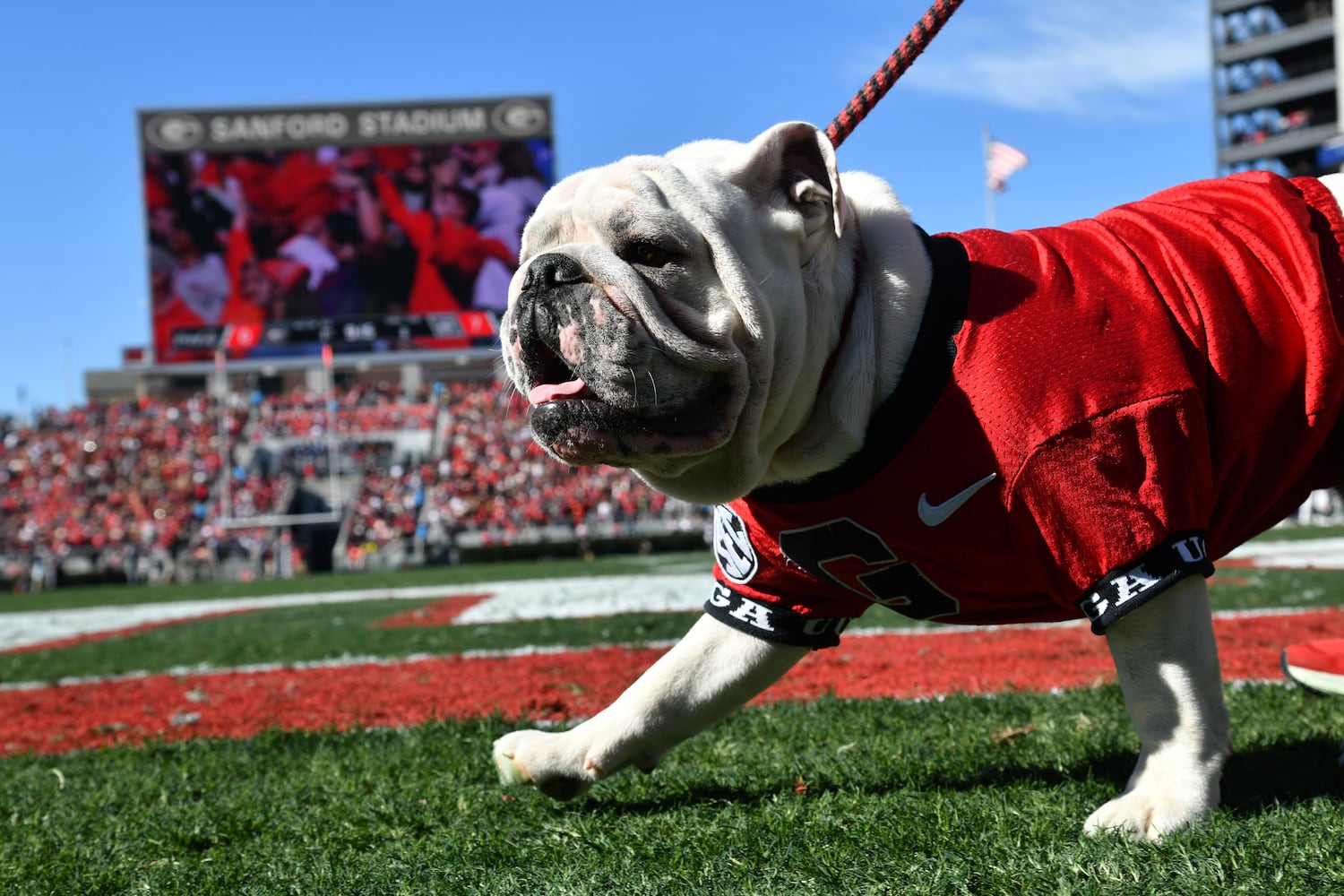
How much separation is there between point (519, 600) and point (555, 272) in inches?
437

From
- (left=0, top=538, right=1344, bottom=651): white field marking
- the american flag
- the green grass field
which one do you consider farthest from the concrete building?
the green grass field

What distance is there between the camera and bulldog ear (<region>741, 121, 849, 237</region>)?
2541 mm

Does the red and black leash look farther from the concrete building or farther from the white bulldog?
the concrete building

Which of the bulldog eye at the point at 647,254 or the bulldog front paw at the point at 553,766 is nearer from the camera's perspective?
the bulldog eye at the point at 647,254

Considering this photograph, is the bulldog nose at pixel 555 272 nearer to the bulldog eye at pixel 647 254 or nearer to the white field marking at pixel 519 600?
Answer: the bulldog eye at pixel 647 254

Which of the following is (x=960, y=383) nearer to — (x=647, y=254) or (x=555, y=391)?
(x=647, y=254)

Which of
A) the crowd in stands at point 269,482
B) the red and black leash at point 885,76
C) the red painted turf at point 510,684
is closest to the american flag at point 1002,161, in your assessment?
the crowd in stands at point 269,482

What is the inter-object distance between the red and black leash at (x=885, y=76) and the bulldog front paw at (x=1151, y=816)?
1742 mm

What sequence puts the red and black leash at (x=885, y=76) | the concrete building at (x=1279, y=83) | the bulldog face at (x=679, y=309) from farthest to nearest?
the concrete building at (x=1279, y=83), the red and black leash at (x=885, y=76), the bulldog face at (x=679, y=309)

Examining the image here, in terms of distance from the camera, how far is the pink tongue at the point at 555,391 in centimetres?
250

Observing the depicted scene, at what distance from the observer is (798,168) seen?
261cm

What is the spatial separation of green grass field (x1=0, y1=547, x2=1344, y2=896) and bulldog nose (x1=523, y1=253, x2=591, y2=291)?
1.28m

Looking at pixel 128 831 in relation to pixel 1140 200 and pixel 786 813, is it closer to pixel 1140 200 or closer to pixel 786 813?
pixel 786 813

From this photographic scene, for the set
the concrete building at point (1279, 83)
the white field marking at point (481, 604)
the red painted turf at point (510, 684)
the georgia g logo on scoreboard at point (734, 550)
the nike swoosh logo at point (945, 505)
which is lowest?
the white field marking at point (481, 604)
